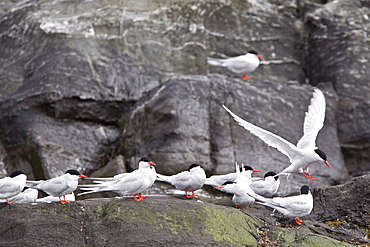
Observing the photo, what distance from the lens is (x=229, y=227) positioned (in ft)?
23.0

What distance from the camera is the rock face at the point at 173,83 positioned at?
12578 millimetres

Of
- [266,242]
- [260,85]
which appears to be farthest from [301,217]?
[260,85]

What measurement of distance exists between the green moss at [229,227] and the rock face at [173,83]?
456 cm

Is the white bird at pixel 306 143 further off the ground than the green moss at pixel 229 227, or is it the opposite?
the green moss at pixel 229 227

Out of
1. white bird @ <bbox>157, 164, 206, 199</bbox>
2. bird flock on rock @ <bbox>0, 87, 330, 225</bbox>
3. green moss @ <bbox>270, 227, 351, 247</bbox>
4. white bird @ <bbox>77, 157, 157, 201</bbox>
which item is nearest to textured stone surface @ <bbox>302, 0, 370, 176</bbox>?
bird flock on rock @ <bbox>0, 87, 330, 225</bbox>

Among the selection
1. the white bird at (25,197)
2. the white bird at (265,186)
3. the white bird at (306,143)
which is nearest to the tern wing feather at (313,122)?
the white bird at (306,143)

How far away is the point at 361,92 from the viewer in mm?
14438

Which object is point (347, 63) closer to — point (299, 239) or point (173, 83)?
point (173, 83)

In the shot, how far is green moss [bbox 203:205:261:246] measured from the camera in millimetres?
6836

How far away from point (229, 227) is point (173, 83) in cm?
673

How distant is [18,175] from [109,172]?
4277mm

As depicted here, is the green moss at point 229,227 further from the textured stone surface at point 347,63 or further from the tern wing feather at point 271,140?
the textured stone surface at point 347,63

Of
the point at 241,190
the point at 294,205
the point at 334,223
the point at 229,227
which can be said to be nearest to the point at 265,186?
the point at 241,190

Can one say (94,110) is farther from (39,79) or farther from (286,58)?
(286,58)
